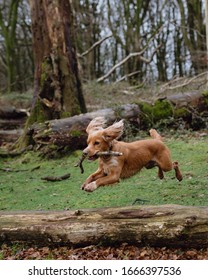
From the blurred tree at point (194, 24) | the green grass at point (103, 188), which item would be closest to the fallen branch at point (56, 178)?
the green grass at point (103, 188)

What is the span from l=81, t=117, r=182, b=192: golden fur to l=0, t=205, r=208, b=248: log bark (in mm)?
379

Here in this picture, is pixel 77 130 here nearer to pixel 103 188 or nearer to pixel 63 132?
pixel 63 132

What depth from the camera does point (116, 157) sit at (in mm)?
5559

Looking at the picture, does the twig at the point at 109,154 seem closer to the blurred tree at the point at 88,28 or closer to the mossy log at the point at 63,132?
the mossy log at the point at 63,132

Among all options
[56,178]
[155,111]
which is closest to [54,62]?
[155,111]

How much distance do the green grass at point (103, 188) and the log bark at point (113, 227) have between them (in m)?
1.65

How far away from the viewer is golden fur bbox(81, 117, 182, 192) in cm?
529

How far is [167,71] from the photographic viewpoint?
31.8 meters

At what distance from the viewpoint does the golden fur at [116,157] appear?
5.29 metres

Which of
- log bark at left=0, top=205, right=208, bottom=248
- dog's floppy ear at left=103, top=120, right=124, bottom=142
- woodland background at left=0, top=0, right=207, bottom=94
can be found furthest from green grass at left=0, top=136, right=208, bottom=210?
woodland background at left=0, top=0, right=207, bottom=94

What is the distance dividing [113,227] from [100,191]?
3.06 m

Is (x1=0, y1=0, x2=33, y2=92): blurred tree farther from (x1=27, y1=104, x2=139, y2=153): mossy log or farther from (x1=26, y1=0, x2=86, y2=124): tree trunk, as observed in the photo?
(x1=27, y1=104, x2=139, y2=153): mossy log

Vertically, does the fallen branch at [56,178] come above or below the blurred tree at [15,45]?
below

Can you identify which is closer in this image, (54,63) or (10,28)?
(54,63)
